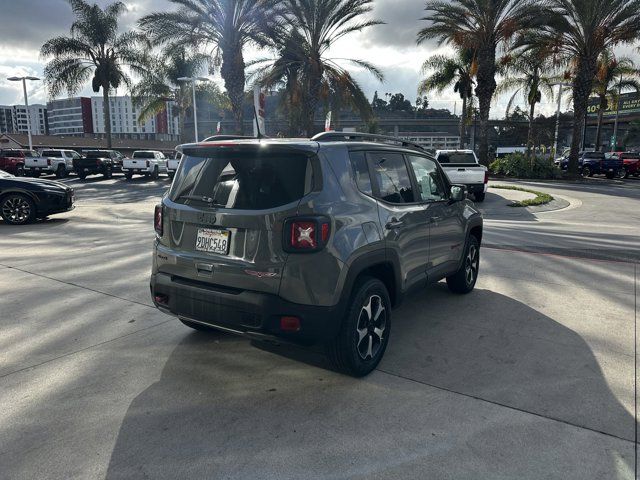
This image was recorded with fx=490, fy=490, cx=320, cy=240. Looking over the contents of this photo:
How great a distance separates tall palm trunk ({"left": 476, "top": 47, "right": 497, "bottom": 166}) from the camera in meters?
27.5

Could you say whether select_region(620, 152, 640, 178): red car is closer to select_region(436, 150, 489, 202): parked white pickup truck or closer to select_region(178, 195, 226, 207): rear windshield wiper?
select_region(436, 150, 489, 202): parked white pickup truck

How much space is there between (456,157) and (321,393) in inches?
610

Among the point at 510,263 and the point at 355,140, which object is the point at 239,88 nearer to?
the point at 510,263

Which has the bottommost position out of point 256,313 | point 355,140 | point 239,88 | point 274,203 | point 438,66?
point 256,313

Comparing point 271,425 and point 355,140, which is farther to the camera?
point 355,140

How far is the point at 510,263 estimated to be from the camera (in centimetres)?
767

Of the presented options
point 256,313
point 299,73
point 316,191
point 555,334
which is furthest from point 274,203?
point 299,73

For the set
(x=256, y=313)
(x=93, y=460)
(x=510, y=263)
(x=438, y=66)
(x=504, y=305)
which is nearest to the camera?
(x=93, y=460)

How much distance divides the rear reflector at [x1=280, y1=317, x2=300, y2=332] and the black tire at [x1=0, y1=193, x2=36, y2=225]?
10483 millimetres

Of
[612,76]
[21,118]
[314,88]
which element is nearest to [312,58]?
[314,88]

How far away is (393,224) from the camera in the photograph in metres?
4.03

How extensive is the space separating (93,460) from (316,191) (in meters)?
2.10

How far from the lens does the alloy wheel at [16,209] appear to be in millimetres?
11391

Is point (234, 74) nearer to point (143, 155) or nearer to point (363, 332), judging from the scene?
point (143, 155)
